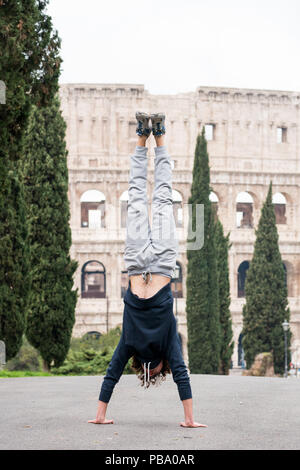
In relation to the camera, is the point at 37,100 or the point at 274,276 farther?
the point at 274,276

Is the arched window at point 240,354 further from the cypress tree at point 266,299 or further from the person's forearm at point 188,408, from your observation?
the person's forearm at point 188,408

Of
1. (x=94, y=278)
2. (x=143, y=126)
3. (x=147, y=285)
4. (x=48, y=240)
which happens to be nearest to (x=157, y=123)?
(x=143, y=126)

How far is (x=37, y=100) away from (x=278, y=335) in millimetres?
22304

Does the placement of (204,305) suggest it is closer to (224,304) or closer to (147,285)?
(224,304)

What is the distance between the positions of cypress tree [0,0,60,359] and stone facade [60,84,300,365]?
21.0m

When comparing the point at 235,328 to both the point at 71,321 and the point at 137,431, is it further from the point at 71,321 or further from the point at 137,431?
the point at 137,431

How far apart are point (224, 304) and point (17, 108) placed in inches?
831

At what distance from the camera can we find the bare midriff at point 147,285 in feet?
20.7

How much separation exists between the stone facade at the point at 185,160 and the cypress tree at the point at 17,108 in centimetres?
2103

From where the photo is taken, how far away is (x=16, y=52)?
35.1 feet

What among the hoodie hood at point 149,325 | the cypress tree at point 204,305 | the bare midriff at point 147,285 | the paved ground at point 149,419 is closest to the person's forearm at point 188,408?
the paved ground at point 149,419

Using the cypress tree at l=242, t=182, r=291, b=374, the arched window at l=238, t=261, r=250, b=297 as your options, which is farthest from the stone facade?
the arched window at l=238, t=261, r=250, b=297

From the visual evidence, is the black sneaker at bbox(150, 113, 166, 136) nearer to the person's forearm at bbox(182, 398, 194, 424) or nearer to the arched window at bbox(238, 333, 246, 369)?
the person's forearm at bbox(182, 398, 194, 424)
